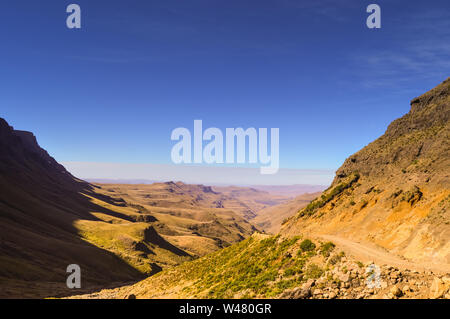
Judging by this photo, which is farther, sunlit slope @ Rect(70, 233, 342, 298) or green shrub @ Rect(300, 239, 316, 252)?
green shrub @ Rect(300, 239, 316, 252)

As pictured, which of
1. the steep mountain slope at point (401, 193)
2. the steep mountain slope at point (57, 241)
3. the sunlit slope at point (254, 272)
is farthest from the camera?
the steep mountain slope at point (57, 241)

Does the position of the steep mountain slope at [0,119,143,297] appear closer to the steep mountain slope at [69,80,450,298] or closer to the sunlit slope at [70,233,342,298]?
the steep mountain slope at [69,80,450,298]

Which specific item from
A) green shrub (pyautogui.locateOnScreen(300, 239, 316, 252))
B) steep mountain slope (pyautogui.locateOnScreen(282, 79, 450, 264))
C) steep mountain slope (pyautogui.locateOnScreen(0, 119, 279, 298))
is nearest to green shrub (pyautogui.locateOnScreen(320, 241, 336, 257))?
green shrub (pyautogui.locateOnScreen(300, 239, 316, 252))

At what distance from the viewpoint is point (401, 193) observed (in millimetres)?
36531

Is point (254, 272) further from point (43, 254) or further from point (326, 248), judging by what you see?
point (43, 254)

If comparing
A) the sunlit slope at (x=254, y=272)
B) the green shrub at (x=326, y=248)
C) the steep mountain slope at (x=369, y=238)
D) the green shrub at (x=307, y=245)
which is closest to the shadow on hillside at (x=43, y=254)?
the steep mountain slope at (x=369, y=238)

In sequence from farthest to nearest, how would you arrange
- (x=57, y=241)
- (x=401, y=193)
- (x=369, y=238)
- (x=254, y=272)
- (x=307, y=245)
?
(x=57, y=241) → (x=401, y=193) → (x=369, y=238) → (x=254, y=272) → (x=307, y=245)

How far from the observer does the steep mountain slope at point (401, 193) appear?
29023mm

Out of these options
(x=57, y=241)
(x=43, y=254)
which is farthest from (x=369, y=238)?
(x=57, y=241)

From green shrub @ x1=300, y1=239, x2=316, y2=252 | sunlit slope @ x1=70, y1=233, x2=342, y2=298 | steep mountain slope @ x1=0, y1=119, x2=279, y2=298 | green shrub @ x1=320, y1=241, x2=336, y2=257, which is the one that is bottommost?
steep mountain slope @ x1=0, y1=119, x2=279, y2=298

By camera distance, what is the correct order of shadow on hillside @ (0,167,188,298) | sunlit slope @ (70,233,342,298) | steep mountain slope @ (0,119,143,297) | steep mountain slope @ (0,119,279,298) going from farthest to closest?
steep mountain slope @ (0,119,279,298) → steep mountain slope @ (0,119,143,297) → shadow on hillside @ (0,167,188,298) → sunlit slope @ (70,233,342,298)

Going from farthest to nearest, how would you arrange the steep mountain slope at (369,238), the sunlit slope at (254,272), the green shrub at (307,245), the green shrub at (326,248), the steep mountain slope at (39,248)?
the steep mountain slope at (39,248) → the green shrub at (307,245) → the green shrub at (326,248) → the sunlit slope at (254,272) → the steep mountain slope at (369,238)

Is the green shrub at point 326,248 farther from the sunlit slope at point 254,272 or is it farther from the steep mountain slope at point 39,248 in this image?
the steep mountain slope at point 39,248

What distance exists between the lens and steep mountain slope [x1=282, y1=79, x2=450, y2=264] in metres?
29.0
